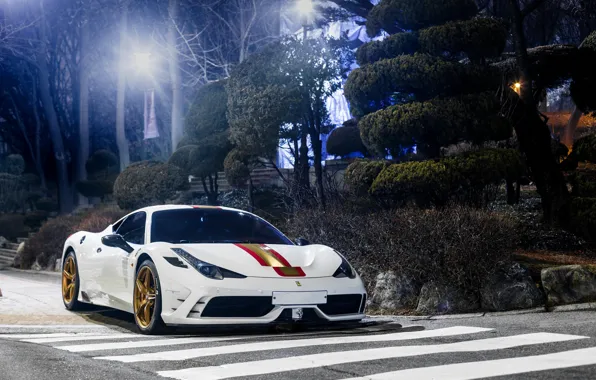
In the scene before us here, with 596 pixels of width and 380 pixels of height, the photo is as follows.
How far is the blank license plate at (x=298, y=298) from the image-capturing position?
25.9 feet

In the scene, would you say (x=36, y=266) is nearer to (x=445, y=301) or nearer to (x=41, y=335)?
(x=41, y=335)

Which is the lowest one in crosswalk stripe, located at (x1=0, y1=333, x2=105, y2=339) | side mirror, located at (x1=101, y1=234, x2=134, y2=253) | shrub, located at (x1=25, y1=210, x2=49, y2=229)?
crosswalk stripe, located at (x1=0, y1=333, x2=105, y2=339)

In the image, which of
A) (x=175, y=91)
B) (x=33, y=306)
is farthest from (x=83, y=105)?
(x=33, y=306)

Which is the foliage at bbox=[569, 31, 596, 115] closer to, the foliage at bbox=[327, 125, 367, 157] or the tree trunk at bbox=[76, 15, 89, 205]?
the foliage at bbox=[327, 125, 367, 157]

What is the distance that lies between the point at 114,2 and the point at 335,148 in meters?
17.6

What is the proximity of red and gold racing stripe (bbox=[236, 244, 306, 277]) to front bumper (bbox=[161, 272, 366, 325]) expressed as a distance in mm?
109

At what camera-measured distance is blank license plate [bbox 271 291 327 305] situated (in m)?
7.89

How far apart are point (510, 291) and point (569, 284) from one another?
2.22 feet

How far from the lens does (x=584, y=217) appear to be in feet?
43.9

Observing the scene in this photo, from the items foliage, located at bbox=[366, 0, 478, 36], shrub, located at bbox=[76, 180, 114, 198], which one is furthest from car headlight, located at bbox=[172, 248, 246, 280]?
shrub, located at bbox=[76, 180, 114, 198]

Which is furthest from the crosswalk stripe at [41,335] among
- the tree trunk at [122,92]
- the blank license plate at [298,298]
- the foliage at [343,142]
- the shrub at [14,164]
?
the shrub at [14,164]

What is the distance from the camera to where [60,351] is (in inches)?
295

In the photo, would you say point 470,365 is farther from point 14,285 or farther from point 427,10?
point 14,285

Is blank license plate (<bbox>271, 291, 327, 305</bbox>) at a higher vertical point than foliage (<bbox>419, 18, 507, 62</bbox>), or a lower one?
lower
